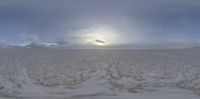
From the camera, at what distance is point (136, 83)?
20.7 m

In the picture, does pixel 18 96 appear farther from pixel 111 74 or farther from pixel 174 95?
pixel 111 74

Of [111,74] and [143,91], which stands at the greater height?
[111,74]

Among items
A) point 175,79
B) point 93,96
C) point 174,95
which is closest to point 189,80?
point 175,79

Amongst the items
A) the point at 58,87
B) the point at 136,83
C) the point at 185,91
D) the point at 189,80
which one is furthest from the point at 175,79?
the point at 58,87

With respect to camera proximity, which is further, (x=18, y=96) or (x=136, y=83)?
(x=136, y=83)

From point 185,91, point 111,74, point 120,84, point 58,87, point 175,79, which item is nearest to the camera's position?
point 185,91

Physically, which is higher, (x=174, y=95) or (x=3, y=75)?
(x=3, y=75)

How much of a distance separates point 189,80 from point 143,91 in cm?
425

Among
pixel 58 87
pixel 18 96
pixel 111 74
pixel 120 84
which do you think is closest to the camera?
pixel 18 96

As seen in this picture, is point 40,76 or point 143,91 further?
point 40,76

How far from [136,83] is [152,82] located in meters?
0.95

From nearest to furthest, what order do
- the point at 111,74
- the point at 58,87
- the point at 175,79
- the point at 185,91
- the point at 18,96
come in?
the point at 18,96, the point at 185,91, the point at 58,87, the point at 175,79, the point at 111,74

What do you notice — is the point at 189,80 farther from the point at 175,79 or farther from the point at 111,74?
A: the point at 111,74

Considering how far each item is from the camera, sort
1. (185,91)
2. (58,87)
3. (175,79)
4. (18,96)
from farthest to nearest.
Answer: (175,79) → (58,87) → (185,91) → (18,96)
